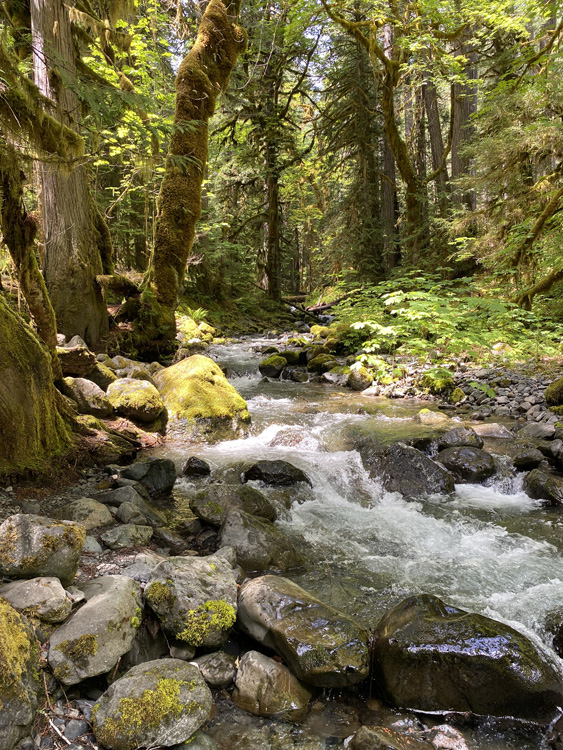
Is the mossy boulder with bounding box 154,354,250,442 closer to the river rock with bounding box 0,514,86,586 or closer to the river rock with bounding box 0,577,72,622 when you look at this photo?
the river rock with bounding box 0,514,86,586

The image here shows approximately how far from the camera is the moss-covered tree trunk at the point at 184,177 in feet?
31.6

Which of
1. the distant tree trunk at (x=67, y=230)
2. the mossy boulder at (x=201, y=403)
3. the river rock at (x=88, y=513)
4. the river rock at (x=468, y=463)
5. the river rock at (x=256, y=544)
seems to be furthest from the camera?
the distant tree trunk at (x=67, y=230)

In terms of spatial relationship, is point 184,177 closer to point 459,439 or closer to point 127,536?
point 459,439

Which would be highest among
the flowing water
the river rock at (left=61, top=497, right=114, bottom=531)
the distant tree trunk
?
the distant tree trunk

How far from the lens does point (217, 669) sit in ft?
8.02

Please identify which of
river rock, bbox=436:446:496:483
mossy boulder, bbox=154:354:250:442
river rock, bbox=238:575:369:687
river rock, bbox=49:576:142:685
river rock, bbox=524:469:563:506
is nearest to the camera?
river rock, bbox=49:576:142:685

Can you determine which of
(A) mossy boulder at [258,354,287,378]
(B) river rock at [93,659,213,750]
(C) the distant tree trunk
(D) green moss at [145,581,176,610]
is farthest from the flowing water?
(A) mossy boulder at [258,354,287,378]

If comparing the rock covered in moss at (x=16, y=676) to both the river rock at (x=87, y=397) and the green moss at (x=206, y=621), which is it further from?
the river rock at (x=87, y=397)

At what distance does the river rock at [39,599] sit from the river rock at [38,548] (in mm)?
84

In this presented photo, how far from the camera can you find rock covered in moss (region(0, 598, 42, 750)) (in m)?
1.71

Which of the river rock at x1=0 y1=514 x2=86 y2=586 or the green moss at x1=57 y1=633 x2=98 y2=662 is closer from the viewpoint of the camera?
the green moss at x1=57 y1=633 x2=98 y2=662

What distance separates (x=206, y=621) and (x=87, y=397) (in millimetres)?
3824

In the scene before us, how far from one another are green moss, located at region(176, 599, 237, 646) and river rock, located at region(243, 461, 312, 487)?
8.08 feet

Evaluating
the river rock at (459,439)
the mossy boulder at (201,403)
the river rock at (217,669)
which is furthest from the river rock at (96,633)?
the river rock at (459,439)
